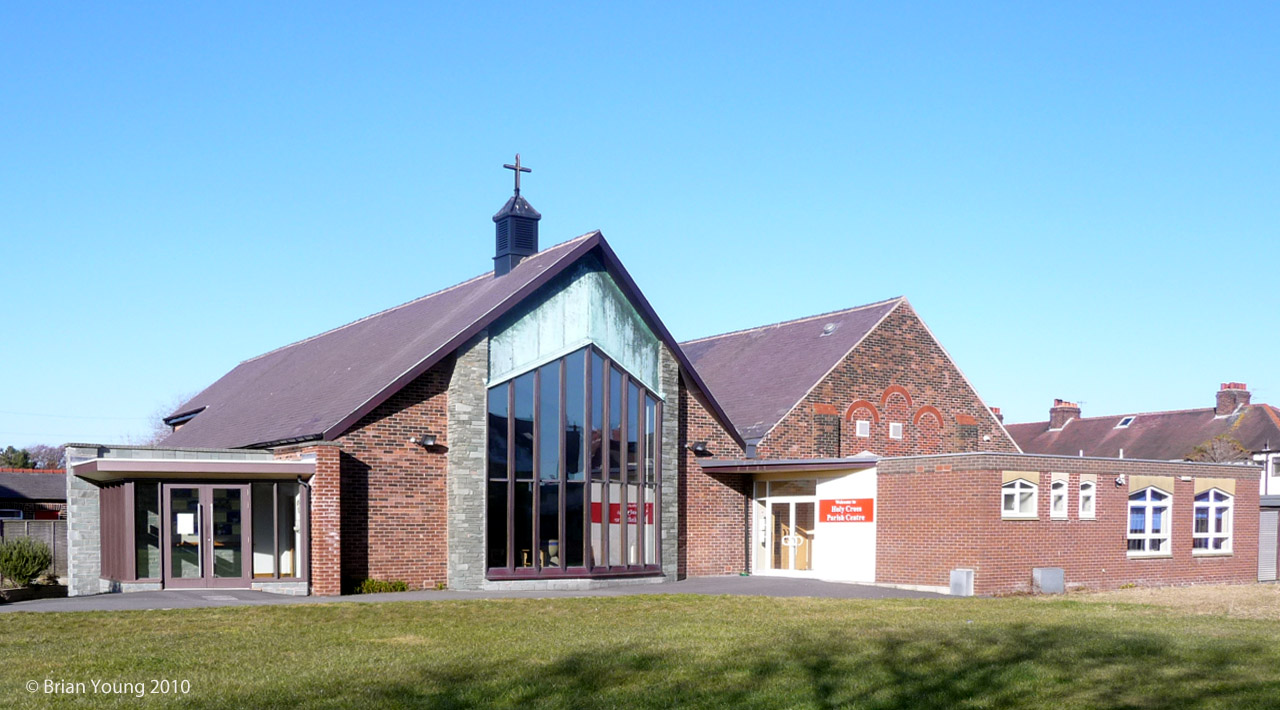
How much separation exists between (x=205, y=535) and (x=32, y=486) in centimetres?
2999

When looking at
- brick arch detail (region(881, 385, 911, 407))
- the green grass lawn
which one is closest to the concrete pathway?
the green grass lawn

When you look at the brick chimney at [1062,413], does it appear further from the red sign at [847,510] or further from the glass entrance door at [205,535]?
the glass entrance door at [205,535]

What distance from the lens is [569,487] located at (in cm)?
2492

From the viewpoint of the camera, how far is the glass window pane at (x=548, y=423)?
24.6m

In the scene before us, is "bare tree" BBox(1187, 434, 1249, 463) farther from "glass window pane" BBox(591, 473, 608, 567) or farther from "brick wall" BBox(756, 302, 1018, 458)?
"glass window pane" BBox(591, 473, 608, 567)

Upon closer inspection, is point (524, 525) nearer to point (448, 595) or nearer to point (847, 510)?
point (448, 595)

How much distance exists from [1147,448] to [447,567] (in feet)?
137

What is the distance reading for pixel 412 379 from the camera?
2361 cm

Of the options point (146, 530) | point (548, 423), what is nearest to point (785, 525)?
point (548, 423)

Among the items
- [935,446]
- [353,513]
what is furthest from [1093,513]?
[353,513]

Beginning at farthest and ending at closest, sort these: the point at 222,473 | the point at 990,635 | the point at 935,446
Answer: the point at 935,446 → the point at 222,473 → the point at 990,635

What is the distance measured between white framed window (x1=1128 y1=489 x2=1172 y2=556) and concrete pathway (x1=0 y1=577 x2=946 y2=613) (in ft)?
18.8

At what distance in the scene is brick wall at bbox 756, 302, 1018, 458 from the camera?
98.2 ft

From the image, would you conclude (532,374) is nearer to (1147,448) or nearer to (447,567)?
(447,567)
